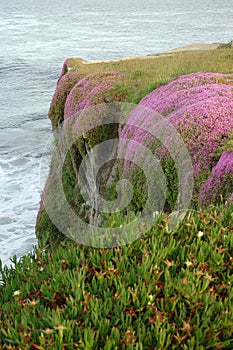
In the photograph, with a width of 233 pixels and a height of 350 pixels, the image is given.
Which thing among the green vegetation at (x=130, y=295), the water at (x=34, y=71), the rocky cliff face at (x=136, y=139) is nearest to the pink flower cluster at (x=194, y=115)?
the rocky cliff face at (x=136, y=139)

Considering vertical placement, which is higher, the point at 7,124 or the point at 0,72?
the point at 0,72

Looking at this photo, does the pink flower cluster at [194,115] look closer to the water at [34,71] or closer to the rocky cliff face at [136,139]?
the rocky cliff face at [136,139]

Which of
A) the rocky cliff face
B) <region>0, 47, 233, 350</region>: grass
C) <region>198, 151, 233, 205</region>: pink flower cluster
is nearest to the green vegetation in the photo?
<region>0, 47, 233, 350</region>: grass

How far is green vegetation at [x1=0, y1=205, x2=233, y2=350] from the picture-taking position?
312 centimetres

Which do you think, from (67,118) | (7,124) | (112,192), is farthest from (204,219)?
(7,124)

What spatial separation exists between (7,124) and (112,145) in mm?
28099

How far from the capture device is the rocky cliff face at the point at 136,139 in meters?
7.88

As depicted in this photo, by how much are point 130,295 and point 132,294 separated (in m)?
0.11

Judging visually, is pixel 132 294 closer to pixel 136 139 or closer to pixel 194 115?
pixel 194 115

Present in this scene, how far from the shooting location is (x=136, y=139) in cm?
1062

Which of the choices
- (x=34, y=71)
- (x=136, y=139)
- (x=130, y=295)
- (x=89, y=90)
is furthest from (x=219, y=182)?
(x=34, y=71)

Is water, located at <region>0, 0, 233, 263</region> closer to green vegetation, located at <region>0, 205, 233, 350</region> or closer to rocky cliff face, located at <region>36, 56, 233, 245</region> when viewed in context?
rocky cliff face, located at <region>36, 56, 233, 245</region>

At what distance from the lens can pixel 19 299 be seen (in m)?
3.67

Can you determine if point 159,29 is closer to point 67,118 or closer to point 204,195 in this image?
point 67,118
